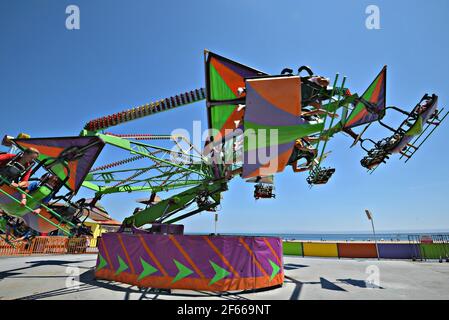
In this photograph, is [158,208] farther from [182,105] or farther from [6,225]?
[6,225]

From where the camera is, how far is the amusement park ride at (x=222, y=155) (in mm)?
5641

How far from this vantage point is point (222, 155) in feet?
31.0

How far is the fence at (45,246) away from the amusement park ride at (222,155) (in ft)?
50.1

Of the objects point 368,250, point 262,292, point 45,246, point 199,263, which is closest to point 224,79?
point 199,263

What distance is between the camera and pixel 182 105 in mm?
9750

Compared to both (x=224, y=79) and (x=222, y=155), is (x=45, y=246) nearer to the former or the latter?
(x=222, y=155)

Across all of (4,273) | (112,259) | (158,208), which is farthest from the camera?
→ (158,208)

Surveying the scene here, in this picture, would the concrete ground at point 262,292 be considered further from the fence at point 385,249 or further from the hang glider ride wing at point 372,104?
the fence at point 385,249

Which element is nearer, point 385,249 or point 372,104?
point 372,104

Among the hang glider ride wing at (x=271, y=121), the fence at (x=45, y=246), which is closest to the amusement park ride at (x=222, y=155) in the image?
the hang glider ride wing at (x=271, y=121)

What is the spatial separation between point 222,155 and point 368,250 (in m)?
19.7

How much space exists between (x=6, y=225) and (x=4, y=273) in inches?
107
